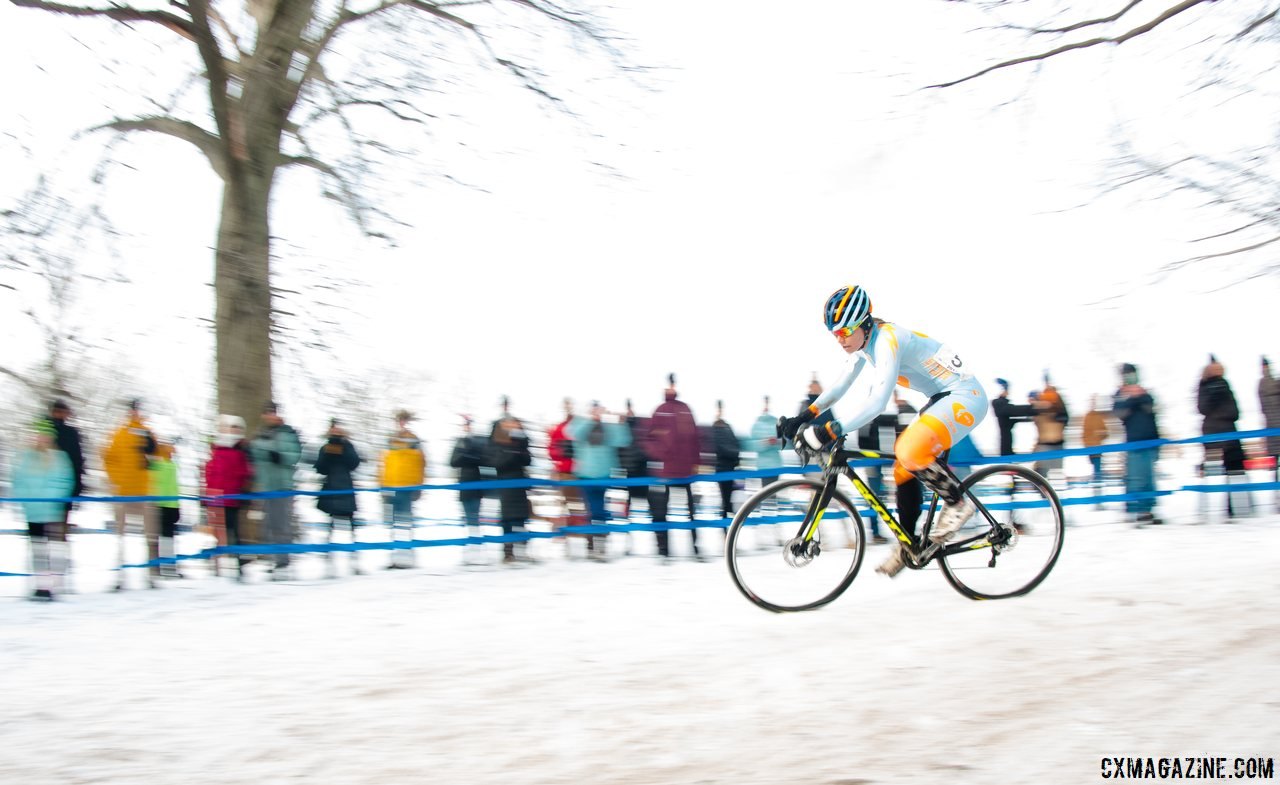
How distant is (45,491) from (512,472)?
4.51 m

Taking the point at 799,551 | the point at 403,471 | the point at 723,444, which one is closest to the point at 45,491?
the point at 403,471

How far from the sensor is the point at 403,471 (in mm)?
11695

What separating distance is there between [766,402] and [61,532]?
7640 millimetres

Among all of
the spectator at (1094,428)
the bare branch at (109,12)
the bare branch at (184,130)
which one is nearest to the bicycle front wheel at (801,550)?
the spectator at (1094,428)

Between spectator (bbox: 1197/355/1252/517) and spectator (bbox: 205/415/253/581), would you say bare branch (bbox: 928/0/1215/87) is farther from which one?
spectator (bbox: 205/415/253/581)

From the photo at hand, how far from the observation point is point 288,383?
14.6 m

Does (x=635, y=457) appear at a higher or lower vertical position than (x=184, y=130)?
lower

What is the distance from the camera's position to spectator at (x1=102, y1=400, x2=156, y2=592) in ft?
35.7

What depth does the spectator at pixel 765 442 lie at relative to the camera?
1223cm

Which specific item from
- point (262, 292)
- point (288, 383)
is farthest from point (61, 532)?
point (288, 383)

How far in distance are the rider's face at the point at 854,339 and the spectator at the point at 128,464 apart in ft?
26.9

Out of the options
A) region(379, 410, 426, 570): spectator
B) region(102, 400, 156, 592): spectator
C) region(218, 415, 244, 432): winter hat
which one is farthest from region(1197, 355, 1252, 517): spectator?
region(102, 400, 156, 592): spectator

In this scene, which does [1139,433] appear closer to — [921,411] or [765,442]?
[765,442]

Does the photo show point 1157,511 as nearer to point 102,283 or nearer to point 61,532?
point 61,532
